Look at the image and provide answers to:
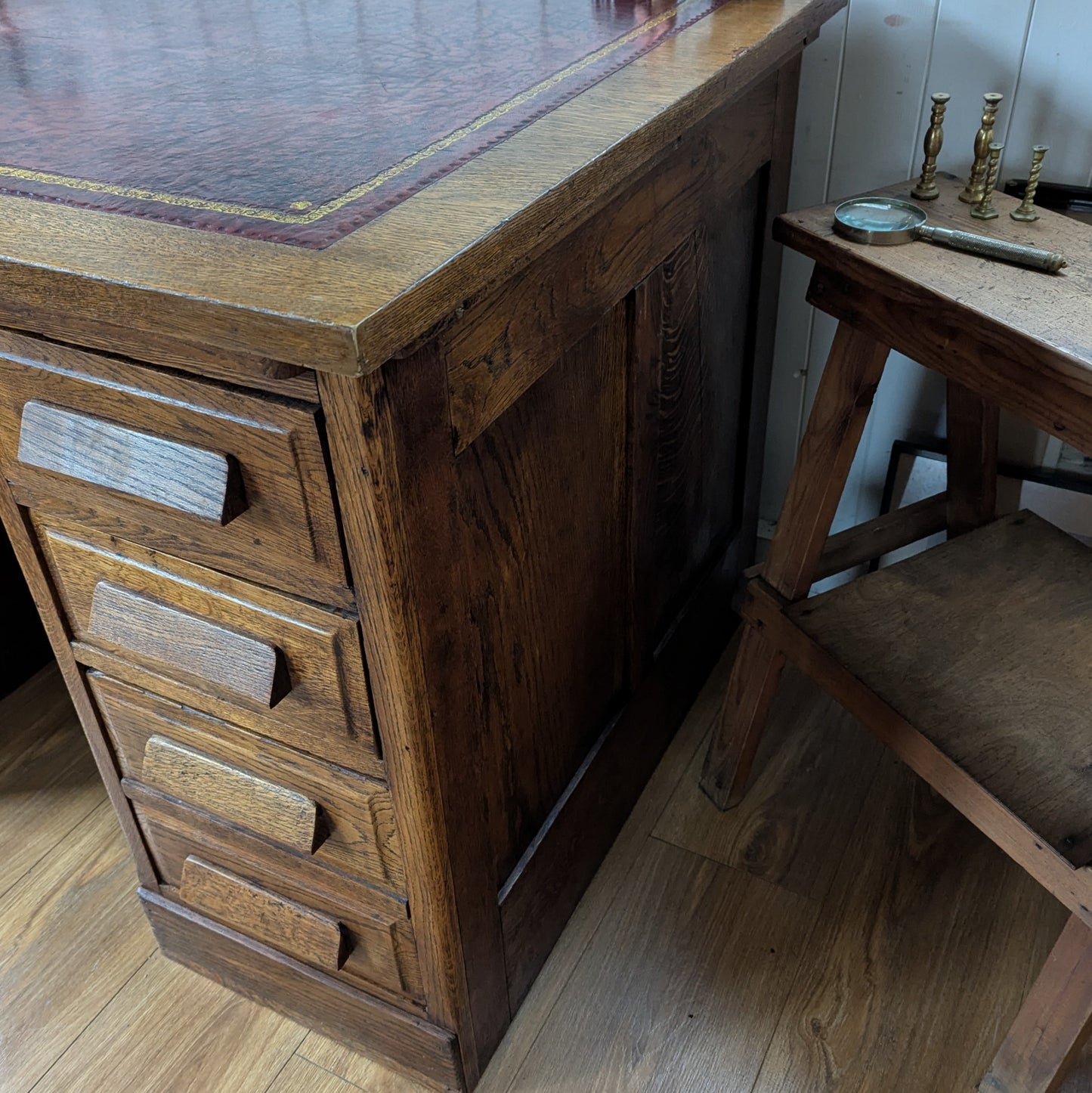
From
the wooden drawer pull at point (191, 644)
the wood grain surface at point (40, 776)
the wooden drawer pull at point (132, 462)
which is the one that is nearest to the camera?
the wooden drawer pull at point (132, 462)

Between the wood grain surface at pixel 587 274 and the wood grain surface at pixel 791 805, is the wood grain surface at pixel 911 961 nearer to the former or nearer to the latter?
the wood grain surface at pixel 791 805

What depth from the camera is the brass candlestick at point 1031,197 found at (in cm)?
93

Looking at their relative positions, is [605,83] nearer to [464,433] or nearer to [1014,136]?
[464,433]

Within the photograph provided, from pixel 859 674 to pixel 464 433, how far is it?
540mm

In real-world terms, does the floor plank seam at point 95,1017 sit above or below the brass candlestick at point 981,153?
below

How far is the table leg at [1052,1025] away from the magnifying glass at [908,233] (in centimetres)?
55

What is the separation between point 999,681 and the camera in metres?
1.03

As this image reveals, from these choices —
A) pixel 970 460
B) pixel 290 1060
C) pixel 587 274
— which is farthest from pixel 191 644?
pixel 970 460

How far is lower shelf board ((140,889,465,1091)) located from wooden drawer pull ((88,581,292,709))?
39 centimetres

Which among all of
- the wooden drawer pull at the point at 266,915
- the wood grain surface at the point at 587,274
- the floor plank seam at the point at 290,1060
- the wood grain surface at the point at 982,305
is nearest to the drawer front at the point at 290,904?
the wooden drawer pull at the point at 266,915

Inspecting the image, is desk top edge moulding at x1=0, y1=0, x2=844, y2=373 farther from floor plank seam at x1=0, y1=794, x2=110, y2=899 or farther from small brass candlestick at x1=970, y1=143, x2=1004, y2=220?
floor plank seam at x1=0, y1=794, x2=110, y2=899

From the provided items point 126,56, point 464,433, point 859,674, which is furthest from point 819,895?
point 126,56

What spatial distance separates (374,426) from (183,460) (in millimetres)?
156

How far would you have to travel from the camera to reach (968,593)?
1.13m
